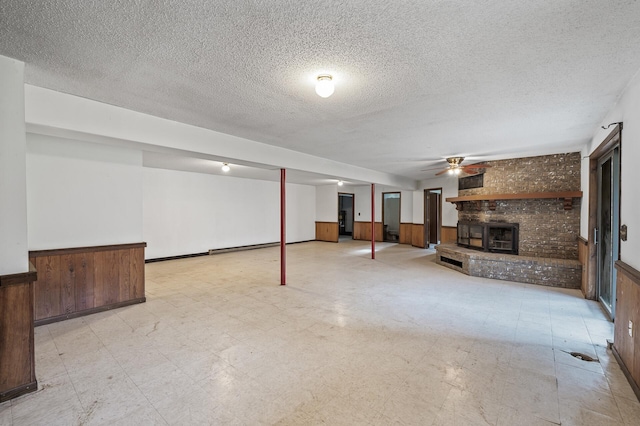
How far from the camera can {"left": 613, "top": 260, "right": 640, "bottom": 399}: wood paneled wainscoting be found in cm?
222

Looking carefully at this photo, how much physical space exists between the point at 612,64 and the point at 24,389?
17.2 ft

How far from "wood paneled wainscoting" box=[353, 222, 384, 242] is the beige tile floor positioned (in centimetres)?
707

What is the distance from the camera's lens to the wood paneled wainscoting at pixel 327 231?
1169 centimetres

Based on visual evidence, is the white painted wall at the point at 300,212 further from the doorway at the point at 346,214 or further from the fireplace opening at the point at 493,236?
the fireplace opening at the point at 493,236

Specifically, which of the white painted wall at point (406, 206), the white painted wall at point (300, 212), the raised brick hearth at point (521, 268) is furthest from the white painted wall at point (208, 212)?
the raised brick hearth at point (521, 268)

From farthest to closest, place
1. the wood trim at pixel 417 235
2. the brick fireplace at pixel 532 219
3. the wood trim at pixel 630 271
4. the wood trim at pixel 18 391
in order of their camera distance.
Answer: the wood trim at pixel 417 235 → the brick fireplace at pixel 532 219 → the wood trim at pixel 630 271 → the wood trim at pixel 18 391

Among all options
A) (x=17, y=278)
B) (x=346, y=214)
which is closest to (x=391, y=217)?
(x=346, y=214)

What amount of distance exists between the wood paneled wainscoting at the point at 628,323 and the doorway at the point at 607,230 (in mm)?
1218

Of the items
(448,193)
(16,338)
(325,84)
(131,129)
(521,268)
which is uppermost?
(325,84)

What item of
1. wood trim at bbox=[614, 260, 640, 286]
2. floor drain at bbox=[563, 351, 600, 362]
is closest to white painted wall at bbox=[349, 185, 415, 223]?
wood trim at bbox=[614, 260, 640, 286]

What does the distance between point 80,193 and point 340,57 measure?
12.6 ft

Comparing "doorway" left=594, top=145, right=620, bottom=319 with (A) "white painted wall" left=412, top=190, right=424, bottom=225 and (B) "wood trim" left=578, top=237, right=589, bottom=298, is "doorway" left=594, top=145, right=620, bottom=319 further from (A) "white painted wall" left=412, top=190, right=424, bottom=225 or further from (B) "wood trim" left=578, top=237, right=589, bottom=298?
(A) "white painted wall" left=412, top=190, right=424, bottom=225

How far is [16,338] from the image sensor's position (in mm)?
2230

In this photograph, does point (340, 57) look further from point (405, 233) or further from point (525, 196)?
point (405, 233)
